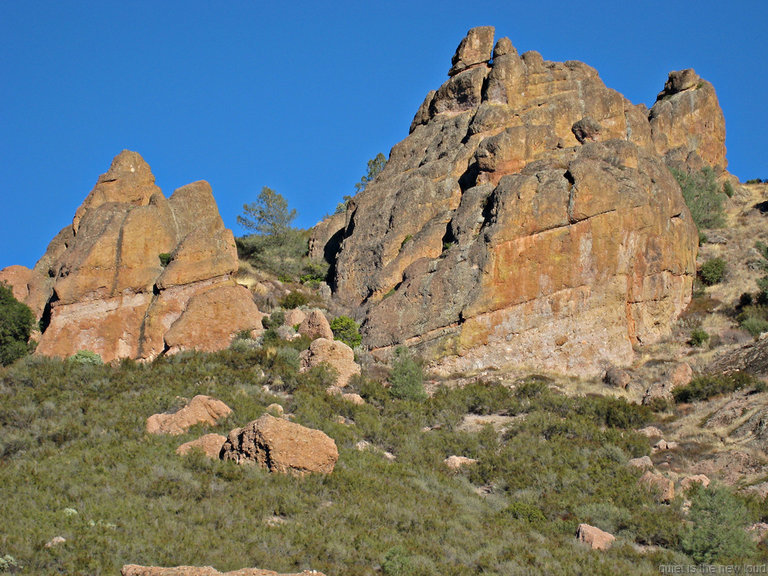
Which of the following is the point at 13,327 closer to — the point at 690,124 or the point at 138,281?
the point at 138,281

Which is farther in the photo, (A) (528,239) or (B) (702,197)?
(B) (702,197)

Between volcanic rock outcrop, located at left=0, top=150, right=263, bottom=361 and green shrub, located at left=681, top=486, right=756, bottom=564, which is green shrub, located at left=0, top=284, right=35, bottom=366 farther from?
green shrub, located at left=681, top=486, right=756, bottom=564

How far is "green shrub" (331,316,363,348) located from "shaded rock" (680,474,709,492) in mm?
16238

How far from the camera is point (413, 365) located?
31375mm

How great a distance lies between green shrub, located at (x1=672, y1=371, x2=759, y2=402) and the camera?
28906mm

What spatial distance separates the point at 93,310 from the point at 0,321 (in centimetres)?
360

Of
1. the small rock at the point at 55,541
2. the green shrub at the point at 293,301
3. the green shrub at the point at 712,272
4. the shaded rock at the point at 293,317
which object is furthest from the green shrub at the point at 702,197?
the small rock at the point at 55,541

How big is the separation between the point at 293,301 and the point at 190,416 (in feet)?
54.9

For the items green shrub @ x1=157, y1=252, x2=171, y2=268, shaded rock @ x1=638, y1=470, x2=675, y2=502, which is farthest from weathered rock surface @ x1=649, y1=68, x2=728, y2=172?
shaded rock @ x1=638, y1=470, x2=675, y2=502

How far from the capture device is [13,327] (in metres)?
34.6

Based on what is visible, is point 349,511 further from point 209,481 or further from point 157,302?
point 157,302

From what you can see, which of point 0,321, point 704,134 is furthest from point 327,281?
point 704,134

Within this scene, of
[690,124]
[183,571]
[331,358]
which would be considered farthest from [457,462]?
[690,124]

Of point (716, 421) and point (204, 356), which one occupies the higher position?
point (204, 356)
